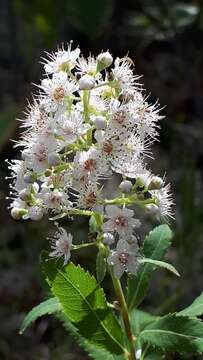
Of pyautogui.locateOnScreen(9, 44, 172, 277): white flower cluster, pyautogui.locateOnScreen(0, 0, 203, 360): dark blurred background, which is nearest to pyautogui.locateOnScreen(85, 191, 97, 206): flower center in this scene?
pyautogui.locateOnScreen(9, 44, 172, 277): white flower cluster

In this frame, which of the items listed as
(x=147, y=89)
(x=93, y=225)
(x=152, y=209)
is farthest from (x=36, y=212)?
(x=147, y=89)

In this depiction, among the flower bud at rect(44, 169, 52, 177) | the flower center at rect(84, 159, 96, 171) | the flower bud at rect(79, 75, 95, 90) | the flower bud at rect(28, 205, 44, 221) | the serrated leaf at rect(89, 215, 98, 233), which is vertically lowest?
the serrated leaf at rect(89, 215, 98, 233)

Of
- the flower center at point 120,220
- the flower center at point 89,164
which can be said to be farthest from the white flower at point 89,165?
the flower center at point 120,220

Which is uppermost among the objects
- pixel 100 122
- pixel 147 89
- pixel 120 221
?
pixel 147 89

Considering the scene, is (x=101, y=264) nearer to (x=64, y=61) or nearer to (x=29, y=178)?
(x=29, y=178)

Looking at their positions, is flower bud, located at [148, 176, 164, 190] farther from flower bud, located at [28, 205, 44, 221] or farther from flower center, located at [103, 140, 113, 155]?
flower bud, located at [28, 205, 44, 221]

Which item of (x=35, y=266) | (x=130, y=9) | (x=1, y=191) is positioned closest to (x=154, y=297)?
(x=35, y=266)
